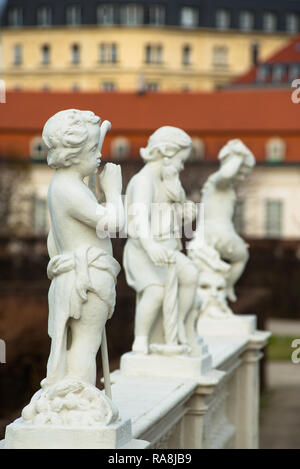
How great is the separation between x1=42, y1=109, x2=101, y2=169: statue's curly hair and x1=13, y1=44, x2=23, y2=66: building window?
88.0 m

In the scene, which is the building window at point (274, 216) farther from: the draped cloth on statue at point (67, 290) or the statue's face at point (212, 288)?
the draped cloth on statue at point (67, 290)

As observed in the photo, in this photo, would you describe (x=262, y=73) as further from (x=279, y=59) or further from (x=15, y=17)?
(x=15, y=17)

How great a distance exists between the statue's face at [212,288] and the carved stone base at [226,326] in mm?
157

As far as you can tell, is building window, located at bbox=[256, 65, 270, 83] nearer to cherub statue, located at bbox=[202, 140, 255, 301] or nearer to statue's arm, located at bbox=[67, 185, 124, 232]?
cherub statue, located at bbox=[202, 140, 255, 301]

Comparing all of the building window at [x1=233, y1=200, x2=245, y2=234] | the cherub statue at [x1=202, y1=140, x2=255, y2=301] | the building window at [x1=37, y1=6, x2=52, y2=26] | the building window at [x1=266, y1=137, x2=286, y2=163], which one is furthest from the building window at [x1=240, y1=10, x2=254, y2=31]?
the cherub statue at [x1=202, y1=140, x2=255, y2=301]

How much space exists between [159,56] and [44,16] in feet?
29.7

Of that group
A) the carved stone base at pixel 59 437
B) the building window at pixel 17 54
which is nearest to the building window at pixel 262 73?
the building window at pixel 17 54

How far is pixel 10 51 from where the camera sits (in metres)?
92.1

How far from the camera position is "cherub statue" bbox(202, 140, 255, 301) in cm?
1001

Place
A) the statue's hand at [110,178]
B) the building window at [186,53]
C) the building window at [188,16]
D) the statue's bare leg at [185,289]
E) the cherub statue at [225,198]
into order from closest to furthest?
the statue's hand at [110,178]
the statue's bare leg at [185,289]
the cherub statue at [225,198]
the building window at [188,16]
the building window at [186,53]

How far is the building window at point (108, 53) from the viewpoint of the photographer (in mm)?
90000

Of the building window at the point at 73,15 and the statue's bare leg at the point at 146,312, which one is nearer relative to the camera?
the statue's bare leg at the point at 146,312

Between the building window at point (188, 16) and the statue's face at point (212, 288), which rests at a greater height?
the building window at point (188, 16)

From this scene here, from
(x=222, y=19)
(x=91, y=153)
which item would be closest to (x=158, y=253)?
(x=91, y=153)
